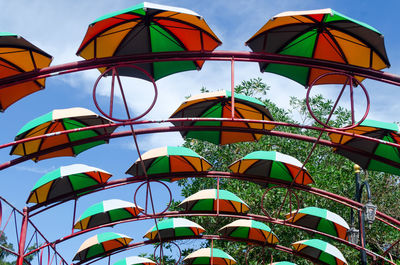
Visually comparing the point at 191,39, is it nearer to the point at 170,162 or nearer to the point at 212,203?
the point at 170,162

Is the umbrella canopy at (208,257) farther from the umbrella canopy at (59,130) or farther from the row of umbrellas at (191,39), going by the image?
the row of umbrellas at (191,39)

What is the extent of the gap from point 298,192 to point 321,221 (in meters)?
9.76

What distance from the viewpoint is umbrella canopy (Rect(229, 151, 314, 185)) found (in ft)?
53.0

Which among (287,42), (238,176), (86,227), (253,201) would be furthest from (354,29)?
(253,201)

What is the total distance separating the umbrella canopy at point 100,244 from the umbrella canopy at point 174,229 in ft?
4.29

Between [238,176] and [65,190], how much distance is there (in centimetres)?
651

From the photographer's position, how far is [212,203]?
1962cm

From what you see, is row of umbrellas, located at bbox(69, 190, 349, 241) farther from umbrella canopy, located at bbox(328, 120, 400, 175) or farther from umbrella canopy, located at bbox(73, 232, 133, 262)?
umbrella canopy, located at bbox(328, 120, 400, 175)

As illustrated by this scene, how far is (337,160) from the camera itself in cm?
3136

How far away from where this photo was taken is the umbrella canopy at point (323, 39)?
9.98 meters

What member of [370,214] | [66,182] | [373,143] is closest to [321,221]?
[370,214]

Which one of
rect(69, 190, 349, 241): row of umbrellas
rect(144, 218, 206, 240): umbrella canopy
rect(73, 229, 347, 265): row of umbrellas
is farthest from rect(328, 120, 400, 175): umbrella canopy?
rect(144, 218, 206, 240): umbrella canopy

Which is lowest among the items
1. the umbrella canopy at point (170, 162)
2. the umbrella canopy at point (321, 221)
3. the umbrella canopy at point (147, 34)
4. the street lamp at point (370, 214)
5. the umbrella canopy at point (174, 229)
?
the street lamp at point (370, 214)

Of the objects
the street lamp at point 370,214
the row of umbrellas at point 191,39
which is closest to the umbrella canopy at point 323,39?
the row of umbrellas at point 191,39
